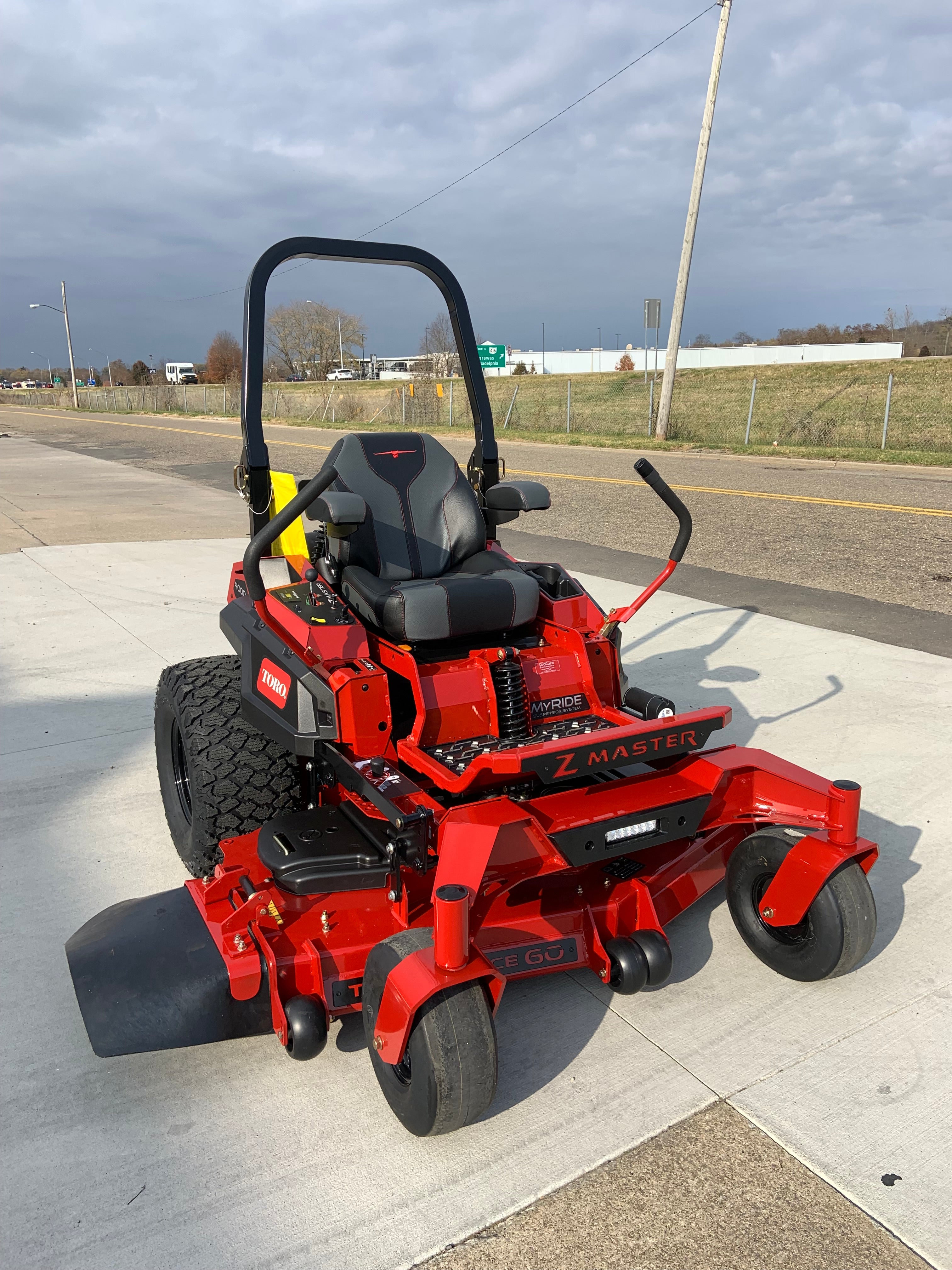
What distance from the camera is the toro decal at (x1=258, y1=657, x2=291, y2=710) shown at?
119 inches

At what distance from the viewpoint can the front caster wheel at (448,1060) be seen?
2123 mm

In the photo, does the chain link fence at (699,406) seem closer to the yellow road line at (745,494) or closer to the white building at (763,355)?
the yellow road line at (745,494)

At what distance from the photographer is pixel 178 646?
246 inches

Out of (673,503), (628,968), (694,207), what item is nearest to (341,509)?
(673,503)

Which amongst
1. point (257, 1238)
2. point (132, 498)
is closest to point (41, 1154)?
point (257, 1238)

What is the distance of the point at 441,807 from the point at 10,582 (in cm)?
660

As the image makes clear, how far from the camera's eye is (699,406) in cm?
2903

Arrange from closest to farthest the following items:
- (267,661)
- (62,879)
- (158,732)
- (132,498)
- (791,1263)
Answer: (791,1263), (267,661), (62,879), (158,732), (132,498)

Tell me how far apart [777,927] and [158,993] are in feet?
5.79

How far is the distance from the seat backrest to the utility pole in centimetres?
1534

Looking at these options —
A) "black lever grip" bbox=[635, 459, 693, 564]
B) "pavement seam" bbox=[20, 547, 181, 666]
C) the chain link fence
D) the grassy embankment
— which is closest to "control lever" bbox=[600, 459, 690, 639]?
"black lever grip" bbox=[635, 459, 693, 564]

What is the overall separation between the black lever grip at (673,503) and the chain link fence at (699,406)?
1671 cm

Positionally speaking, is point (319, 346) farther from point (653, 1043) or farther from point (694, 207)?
point (653, 1043)

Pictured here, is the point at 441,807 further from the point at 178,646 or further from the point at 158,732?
the point at 178,646
